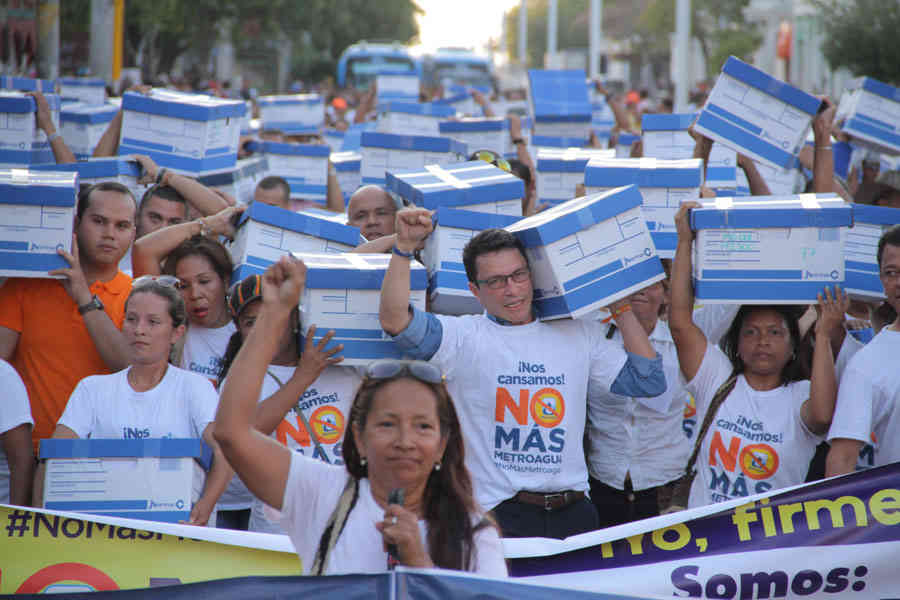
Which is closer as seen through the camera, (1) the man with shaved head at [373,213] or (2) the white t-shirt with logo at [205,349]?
(2) the white t-shirt with logo at [205,349]

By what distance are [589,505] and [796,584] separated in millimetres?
918

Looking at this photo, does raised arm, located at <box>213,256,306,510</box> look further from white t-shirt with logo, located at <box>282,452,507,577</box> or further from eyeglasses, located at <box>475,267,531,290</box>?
eyeglasses, located at <box>475,267,531,290</box>

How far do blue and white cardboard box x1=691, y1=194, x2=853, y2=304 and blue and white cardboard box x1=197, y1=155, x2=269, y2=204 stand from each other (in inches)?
152

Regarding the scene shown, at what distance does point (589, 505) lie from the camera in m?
4.95

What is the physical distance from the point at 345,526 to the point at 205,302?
2.59 metres

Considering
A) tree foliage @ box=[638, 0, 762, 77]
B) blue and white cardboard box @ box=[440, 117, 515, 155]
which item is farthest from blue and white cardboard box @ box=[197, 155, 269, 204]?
tree foliage @ box=[638, 0, 762, 77]

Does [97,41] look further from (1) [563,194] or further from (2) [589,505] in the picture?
(2) [589,505]

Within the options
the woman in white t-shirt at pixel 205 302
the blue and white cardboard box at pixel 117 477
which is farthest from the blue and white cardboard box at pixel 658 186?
the blue and white cardboard box at pixel 117 477

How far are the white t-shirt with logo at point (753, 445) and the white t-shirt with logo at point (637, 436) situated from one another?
1.60ft

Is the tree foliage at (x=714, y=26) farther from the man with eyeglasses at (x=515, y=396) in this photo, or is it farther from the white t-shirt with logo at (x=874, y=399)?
the man with eyeglasses at (x=515, y=396)

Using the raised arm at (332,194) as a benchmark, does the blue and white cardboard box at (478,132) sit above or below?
above

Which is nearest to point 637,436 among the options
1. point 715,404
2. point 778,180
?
point 715,404

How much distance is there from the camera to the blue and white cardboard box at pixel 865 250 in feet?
19.4

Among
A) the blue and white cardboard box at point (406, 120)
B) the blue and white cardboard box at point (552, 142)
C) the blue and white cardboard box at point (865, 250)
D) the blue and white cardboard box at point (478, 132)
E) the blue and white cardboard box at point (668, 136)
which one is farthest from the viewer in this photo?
the blue and white cardboard box at point (552, 142)
